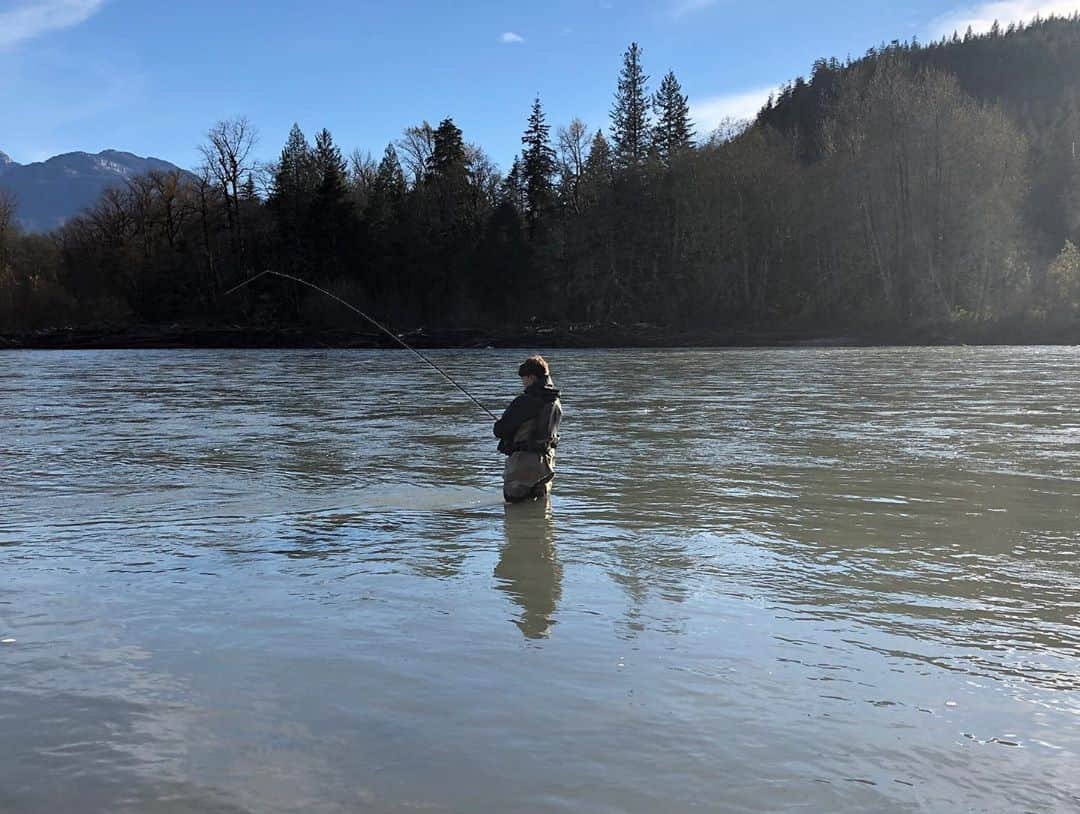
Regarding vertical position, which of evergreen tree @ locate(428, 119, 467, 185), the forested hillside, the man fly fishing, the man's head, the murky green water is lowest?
the murky green water

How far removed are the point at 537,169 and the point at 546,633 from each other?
79009 mm

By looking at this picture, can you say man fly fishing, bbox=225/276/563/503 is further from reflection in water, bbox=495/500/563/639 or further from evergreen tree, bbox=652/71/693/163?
evergreen tree, bbox=652/71/693/163

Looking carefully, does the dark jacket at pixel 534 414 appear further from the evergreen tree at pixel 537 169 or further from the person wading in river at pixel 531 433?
the evergreen tree at pixel 537 169

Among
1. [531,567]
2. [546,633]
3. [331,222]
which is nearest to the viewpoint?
[546,633]

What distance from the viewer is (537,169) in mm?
81688

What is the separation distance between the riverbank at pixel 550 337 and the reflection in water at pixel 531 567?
46531 millimetres

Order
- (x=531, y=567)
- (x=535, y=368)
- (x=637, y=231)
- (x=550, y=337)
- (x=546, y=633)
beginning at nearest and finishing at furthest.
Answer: (x=546, y=633) → (x=531, y=567) → (x=535, y=368) → (x=550, y=337) → (x=637, y=231)

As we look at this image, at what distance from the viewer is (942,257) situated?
2137 inches

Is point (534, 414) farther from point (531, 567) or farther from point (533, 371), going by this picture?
point (531, 567)

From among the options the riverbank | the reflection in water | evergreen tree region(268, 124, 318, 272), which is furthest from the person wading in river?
evergreen tree region(268, 124, 318, 272)

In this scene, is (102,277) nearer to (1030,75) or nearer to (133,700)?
(133,700)

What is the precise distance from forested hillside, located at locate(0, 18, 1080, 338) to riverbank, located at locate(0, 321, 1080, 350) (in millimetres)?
830

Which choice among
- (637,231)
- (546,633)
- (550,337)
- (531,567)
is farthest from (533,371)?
(637,231)

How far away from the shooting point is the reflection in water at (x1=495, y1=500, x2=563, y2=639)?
580 centimetres
